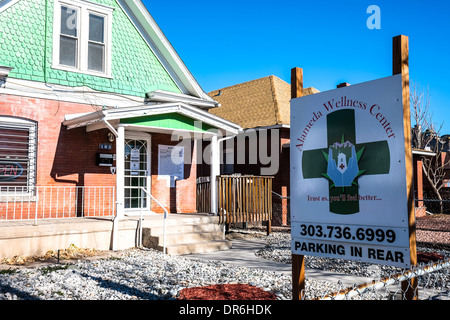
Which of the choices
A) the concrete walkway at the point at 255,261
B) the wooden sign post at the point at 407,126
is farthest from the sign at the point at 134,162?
the wooden sign post at the point at 407,126

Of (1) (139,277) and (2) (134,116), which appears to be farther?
(2) (134,116)

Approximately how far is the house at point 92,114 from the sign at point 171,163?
3 cm

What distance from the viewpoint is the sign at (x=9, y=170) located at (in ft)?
31.0

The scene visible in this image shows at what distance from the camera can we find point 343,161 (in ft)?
11.0

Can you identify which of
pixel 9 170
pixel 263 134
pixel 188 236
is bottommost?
pixel 188 236

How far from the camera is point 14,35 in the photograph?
379 inches

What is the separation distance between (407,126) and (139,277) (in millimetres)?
4684

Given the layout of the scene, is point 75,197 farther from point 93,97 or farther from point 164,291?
point 164,291

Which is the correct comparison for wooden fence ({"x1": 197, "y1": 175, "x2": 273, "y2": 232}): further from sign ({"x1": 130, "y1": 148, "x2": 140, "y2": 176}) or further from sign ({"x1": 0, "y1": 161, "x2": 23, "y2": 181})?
sign ({"x1": 0, "y1": 161, "x2": 23, "y2": 181})

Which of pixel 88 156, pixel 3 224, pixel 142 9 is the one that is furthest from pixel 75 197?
pixel 142 9

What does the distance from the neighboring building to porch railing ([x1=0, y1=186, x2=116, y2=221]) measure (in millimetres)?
26

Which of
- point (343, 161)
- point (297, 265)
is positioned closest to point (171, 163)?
point (297, 265)

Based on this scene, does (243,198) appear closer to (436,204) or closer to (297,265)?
(297,265)

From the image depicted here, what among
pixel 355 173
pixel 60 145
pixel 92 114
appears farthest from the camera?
pixel 60 145
